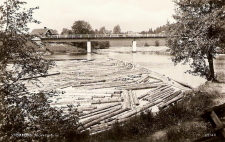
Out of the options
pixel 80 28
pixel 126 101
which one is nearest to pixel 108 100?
pixel 126 101

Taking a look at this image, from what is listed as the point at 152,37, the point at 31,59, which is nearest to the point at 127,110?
the point at 31,59

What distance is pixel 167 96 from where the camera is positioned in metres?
18.0

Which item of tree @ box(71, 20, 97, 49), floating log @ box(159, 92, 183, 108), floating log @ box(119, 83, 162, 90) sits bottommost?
floating log @ box(159, 92, 183, 108)

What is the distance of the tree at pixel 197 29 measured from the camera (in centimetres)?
1549

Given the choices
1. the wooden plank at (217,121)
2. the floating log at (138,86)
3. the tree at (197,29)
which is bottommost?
the floating log at (138,86)

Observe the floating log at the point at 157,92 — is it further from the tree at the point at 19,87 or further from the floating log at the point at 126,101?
the tree at the point at 19,87

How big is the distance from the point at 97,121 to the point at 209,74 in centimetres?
1088

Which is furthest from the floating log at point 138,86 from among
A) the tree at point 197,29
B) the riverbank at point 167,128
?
the riverbank at point 167,128

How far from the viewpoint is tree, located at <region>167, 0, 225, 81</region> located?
1549 centimetres

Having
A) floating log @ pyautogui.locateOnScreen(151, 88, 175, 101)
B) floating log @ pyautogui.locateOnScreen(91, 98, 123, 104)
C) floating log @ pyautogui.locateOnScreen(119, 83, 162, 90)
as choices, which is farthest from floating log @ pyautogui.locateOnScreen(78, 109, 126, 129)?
floating log @ pyautogui.locateOnScreen(119, 83, 162, 90)

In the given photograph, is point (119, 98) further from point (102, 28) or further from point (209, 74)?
point (102, 28)

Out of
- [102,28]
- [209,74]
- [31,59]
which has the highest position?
[102,28]

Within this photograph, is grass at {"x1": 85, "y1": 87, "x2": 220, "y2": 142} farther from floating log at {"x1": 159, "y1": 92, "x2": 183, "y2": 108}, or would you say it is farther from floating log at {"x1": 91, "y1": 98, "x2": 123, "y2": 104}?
floating log at {"x1": 91, "y1": 98, "x2": 123, "y2": 104}

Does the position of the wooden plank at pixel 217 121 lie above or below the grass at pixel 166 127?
above
